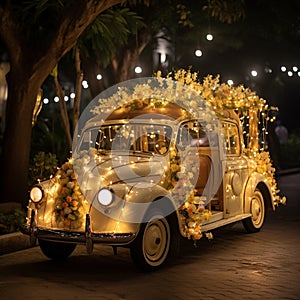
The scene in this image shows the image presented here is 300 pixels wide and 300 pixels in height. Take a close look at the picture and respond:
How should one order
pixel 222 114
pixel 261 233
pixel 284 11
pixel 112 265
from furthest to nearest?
pixel 284 11 → pixel 261 233 → pixel 222 114 → pixel 112 265

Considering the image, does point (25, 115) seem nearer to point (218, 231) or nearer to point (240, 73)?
point (218, 231)

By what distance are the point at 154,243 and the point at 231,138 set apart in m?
3.11

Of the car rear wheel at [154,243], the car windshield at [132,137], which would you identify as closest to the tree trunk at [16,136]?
the car windshield at [132,137]

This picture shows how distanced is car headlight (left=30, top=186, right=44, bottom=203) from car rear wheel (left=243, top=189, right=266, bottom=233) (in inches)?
155

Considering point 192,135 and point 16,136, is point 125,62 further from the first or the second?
point 192,135

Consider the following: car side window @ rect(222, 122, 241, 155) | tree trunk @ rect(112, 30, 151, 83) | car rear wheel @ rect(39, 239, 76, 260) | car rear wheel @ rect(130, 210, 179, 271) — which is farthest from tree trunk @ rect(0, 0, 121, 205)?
tree trunk @ rect(112, 30, 151, 83)

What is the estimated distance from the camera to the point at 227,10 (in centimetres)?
1583

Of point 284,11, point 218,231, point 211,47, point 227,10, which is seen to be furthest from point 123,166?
point 211,47

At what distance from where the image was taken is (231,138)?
10.2 m

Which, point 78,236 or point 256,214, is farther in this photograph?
point 256,214

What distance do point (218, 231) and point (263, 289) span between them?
419cm

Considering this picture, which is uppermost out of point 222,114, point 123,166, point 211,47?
point 211,47

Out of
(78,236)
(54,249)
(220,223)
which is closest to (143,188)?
(78,236)

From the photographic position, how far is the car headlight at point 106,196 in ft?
23.6
